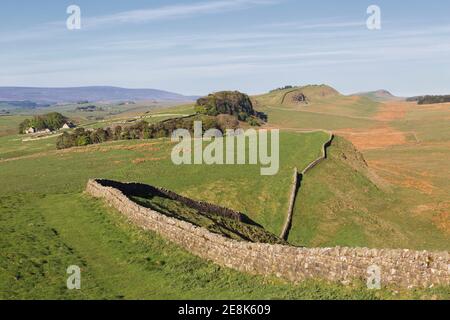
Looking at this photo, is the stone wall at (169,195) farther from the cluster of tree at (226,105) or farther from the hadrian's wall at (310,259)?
the cluster of tree at (226,105)

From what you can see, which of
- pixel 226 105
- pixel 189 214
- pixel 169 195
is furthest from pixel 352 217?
pixel 226 105

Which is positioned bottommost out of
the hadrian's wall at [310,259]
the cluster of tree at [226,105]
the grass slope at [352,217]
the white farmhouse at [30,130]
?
the grass slope at [352,217]

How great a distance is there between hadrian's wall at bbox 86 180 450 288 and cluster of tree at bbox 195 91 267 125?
12044cm

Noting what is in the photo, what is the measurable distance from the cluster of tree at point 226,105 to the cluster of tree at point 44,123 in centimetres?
4705

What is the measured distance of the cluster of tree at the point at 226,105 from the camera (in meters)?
145

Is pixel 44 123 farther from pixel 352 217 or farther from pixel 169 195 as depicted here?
pixel 169 195

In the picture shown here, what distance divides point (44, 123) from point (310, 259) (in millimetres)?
148891

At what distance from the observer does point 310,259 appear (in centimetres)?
1869

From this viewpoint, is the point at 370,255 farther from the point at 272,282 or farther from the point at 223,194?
the point at 223,194

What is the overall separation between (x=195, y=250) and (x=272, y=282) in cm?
Result: 504

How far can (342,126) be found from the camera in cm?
17338

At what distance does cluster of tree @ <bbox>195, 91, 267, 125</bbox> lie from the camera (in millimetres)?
145000

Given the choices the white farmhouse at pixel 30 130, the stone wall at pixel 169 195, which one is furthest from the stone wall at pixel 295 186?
the white farmhouse at pixel 30 130
